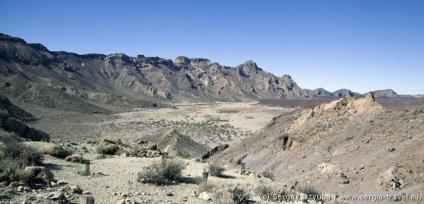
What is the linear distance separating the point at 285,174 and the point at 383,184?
654 centimetres

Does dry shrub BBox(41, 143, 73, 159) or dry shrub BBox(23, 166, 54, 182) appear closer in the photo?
dry shrub BBox(23, 166, 54, 182)

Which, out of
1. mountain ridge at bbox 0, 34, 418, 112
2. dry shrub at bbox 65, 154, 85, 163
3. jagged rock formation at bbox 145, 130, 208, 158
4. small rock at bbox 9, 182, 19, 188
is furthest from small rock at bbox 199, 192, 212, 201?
mountain ridge at bbox 0, 34, 418, 112

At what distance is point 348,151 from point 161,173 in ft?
39.7

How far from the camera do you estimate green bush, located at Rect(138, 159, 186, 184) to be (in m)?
11.2

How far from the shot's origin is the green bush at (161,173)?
441 inches

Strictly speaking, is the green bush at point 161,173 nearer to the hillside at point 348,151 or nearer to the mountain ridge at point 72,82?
the hillside at point 348,151

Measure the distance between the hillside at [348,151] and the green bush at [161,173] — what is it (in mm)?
7704

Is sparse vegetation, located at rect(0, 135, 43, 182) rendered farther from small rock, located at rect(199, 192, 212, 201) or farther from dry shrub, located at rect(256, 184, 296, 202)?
dry shrub, located at rect(256, 184, 296, 202)

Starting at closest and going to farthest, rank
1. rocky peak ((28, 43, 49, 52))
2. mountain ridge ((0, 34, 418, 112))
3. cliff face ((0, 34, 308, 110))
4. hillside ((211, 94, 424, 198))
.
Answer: hillside ((211, 94, 424, 198))
mountain ridge ((0, 34, 418, 112))
cliff face ((0, 34, 308, 110))
rocky peak ((28, 43, 49, 52))

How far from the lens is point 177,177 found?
1204 centimetres

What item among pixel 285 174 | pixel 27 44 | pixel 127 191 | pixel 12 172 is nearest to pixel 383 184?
pixel 285 174

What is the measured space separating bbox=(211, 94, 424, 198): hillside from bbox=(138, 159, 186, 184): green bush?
25.3 feet

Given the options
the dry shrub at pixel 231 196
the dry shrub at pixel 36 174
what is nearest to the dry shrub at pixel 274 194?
the dry shrub at pixel 231 196

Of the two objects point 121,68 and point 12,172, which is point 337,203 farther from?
point 121,68
